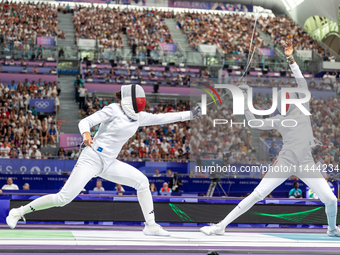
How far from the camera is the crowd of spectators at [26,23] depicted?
71.2ft

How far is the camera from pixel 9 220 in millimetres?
5105

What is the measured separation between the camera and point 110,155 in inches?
208

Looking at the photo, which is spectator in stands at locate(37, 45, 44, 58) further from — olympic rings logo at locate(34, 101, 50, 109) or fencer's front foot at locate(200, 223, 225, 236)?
fencer's front foot at locate(200, 223, 225, 236)

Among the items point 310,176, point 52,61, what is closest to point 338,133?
point 310,176

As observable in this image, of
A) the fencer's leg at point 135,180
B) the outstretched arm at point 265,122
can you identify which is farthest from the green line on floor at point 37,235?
the outstretched arm at point 265,122

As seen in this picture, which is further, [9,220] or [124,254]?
[9,220]

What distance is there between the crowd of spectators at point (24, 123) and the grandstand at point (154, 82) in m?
0.05

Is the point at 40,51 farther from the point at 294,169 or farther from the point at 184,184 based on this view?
the point at 294,169

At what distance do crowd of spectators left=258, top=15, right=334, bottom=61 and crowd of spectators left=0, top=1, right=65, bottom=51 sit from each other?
13.8 meters

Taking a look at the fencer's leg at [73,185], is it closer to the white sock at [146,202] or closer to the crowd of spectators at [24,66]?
the white sock at [146,202]

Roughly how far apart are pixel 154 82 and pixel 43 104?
5.76 m

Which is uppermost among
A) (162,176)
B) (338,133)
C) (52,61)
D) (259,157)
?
(52,61)

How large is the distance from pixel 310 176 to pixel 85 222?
3.77 metres

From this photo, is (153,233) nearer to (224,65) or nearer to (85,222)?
(85,222)
